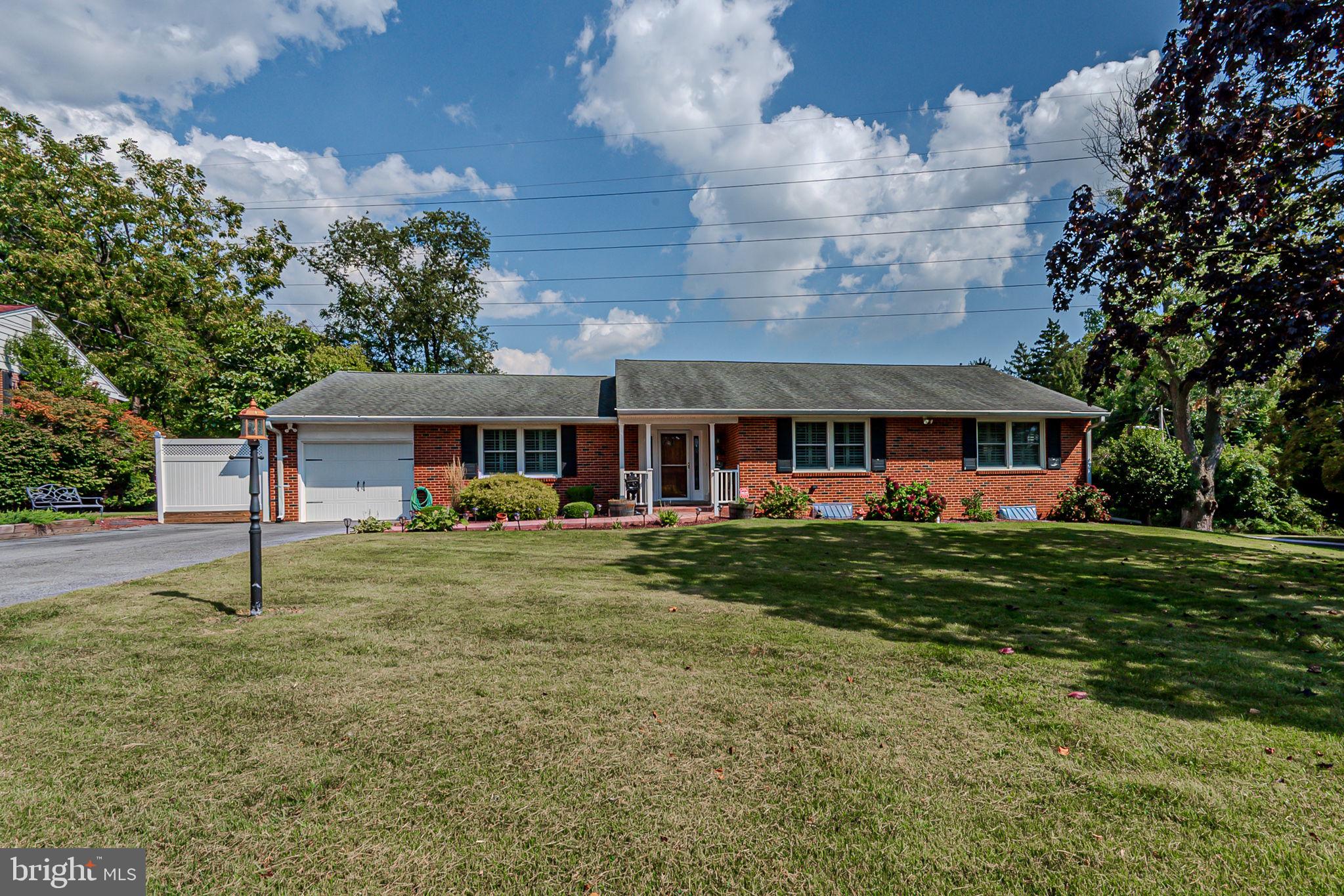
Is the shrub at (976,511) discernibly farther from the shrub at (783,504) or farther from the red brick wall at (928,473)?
the shrub at (783,504)

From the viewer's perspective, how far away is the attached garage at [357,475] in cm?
1440

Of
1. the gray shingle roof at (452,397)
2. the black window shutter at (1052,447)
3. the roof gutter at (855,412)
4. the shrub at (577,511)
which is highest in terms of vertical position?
the gray shingle roof at (452,397)

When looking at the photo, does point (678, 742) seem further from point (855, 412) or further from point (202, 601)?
point (855, 412)

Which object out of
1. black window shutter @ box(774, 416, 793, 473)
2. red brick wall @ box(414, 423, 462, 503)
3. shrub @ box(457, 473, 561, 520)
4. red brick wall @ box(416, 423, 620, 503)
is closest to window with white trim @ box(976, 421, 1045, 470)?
black window shutter @ box(774, 416, 793, 473)

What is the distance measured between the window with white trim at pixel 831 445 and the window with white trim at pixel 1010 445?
138 inches

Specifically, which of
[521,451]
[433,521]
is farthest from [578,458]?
[433,521]

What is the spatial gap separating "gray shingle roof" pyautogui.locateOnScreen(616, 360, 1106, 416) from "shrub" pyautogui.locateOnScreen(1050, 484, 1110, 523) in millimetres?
2205

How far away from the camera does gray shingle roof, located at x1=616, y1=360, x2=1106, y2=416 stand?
49.9 feet

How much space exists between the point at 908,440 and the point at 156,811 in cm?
1597

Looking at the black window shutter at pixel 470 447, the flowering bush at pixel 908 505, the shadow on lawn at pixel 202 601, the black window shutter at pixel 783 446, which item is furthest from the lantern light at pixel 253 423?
the flowering bush at pixel 908 505

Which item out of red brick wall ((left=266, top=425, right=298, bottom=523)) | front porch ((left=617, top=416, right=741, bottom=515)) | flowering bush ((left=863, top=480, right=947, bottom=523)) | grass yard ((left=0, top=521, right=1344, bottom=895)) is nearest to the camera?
grass yard ((left=0, top=521, right=1344, bottom=895))

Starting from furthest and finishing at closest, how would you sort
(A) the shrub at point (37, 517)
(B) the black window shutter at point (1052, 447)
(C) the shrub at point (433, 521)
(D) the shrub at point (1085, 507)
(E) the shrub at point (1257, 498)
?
(B) the black window shutter at point (1052, 447), (E) the shrub at point (1257, 498), (D) the shrub at point (1085, 507), (A) the shrub at point (37, 517), (C) the shrub at point (433, 521)

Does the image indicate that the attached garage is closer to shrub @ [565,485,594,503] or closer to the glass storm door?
shrub @ [565,485,594,503]

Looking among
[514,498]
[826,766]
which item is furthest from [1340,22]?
[514,498]
